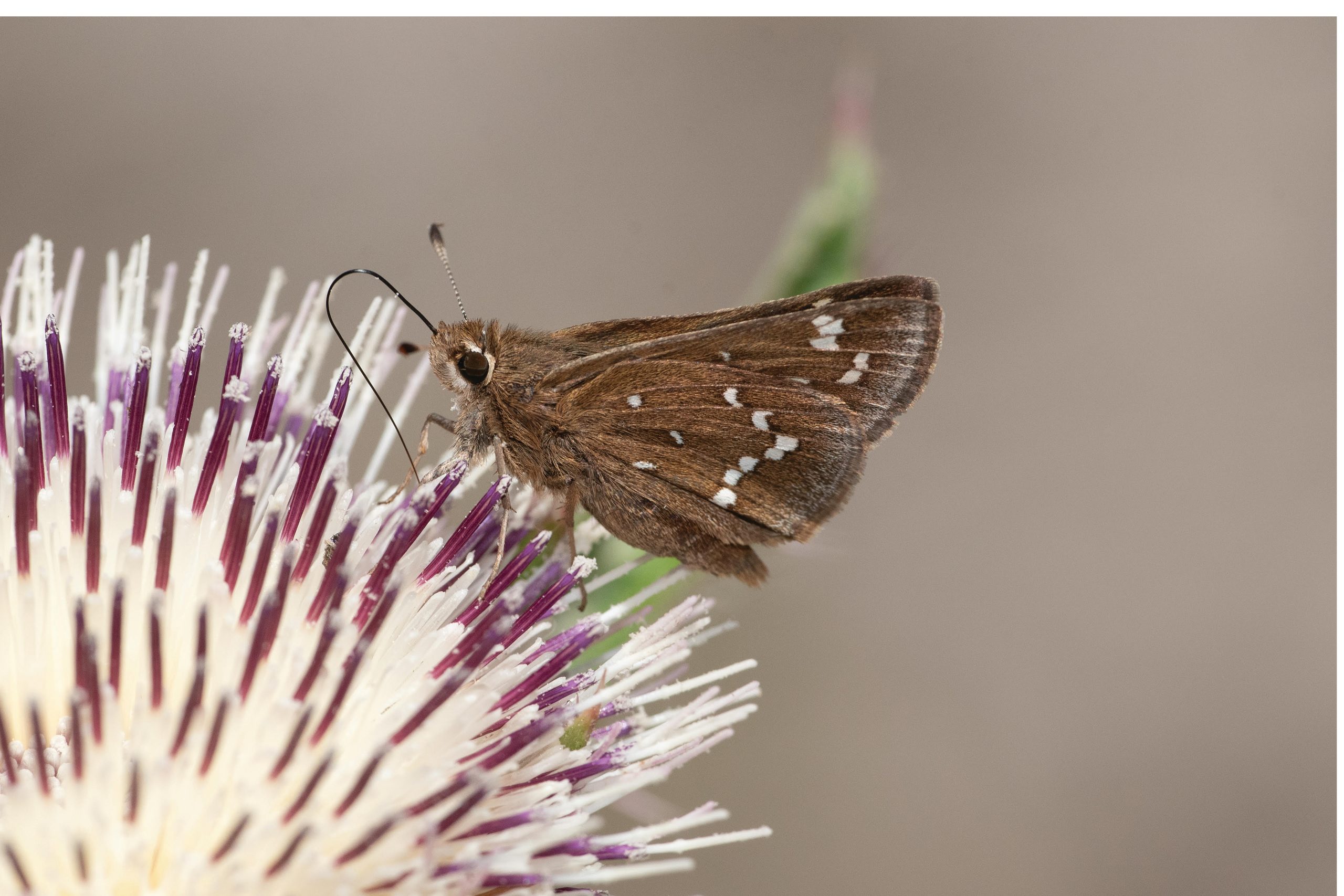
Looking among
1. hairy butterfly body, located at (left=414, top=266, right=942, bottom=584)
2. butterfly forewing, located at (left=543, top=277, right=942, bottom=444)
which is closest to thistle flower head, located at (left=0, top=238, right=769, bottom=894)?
hairy butterfly body, located at (left=414, top=266, right=942, bottom=584)

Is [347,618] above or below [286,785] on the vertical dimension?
above

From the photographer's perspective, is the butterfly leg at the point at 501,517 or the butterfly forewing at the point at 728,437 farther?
the butterfly forewing at the point at 728,437

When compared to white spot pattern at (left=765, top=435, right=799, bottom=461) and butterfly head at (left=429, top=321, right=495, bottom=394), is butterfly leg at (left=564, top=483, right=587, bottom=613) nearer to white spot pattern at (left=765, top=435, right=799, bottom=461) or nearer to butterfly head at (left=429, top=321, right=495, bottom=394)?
butterfly head at (left=429, top=321, right=495, bottom=394)

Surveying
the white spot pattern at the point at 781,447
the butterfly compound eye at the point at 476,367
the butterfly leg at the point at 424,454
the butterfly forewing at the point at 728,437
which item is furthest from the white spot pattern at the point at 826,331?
the butterfly leg at the point at 424,454

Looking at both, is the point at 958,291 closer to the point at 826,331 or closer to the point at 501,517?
the point at 826,331

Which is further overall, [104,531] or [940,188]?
[940,188]

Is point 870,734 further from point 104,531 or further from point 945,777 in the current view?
point 104,531

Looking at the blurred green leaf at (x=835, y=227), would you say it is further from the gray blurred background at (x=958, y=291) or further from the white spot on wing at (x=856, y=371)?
the gray blurred background at (x=958, y=291)

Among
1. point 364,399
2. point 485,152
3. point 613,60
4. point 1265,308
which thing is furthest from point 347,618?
point 1265,308
